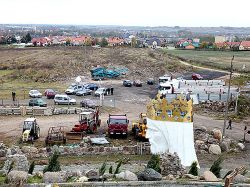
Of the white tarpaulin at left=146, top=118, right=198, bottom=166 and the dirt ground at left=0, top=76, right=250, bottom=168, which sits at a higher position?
the white tarpaulin at left=146, top=118, right=198, bottom=166

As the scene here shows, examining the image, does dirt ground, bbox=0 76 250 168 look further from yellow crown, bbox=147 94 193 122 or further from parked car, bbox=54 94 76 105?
yellow crown, bbox=147 94 193 122

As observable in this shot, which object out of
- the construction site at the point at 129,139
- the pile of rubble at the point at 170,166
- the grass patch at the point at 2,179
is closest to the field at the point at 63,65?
the construction site at the point at 129,139

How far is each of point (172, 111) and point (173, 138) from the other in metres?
1.56

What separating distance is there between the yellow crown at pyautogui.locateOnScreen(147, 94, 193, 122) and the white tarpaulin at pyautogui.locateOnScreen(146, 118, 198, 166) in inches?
9.8

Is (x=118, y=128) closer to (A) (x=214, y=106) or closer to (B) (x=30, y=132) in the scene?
(B) (x=30, y=132)

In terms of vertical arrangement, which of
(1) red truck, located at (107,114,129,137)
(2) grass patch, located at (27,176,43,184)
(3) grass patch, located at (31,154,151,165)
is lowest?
(3) grass patch, located at (31,154,151,165)

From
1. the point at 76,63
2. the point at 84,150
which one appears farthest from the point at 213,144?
the point at 76,63

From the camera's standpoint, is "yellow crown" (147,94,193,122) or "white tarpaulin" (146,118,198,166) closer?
"white tarpaulin" (146,118,198,166)

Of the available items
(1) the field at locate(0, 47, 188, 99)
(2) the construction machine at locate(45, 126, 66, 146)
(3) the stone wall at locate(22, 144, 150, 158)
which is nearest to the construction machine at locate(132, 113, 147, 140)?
(3) the stone wall at locate(22, 144, 150, 158)

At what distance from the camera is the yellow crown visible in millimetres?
23203

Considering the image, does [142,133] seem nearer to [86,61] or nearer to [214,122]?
[214,122]

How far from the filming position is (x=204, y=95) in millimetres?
39781

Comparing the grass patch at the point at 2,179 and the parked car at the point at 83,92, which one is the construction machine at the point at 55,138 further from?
the parked car at the point at 83,92

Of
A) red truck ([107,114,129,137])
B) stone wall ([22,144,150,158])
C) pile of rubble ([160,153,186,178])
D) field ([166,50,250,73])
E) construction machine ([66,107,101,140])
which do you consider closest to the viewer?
pile of rubble ([160,153,186,178])
